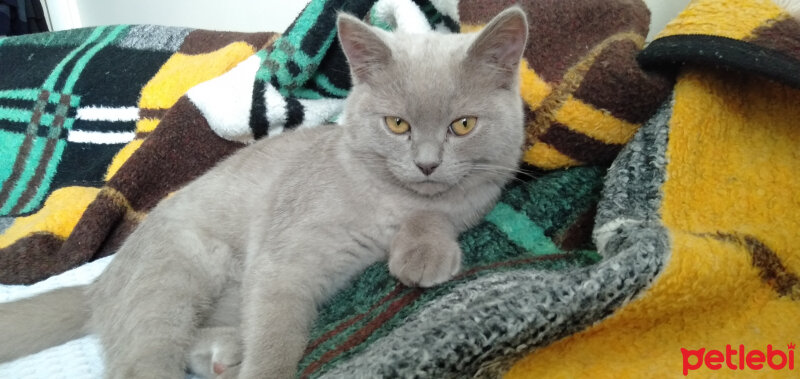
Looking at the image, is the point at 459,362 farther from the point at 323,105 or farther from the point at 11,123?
the point at 11,123

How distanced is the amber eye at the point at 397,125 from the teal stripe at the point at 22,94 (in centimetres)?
132

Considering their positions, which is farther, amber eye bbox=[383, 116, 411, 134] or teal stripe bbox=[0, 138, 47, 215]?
teal stripe bbox=[0, 138, 47, 215]

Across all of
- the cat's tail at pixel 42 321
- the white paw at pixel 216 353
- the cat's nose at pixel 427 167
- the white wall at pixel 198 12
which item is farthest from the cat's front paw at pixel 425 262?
the white wall at pixel 198 12

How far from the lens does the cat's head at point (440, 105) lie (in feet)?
3.10

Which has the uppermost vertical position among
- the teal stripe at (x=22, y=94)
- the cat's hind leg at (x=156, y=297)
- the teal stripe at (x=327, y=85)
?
the teal stripe at (x=327, y=85)

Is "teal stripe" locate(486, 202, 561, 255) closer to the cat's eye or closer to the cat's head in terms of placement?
the cat's head

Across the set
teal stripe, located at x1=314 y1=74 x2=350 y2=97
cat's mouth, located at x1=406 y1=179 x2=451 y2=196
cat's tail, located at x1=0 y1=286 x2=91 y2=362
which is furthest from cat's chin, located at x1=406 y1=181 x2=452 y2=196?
cat's tail, located at x1=0 y1=286 x2=91 y2=362

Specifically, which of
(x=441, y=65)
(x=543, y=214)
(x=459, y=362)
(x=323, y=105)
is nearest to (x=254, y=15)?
(x=323, y=105)

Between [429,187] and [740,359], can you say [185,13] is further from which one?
[740,359]

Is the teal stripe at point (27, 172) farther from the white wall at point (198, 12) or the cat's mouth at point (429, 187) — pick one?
the cat's mouth at point (429, 187)

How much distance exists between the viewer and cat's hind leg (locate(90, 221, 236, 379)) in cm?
95

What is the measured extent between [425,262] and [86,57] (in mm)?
1472

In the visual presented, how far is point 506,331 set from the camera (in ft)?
2.21

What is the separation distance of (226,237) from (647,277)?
0.84 m
